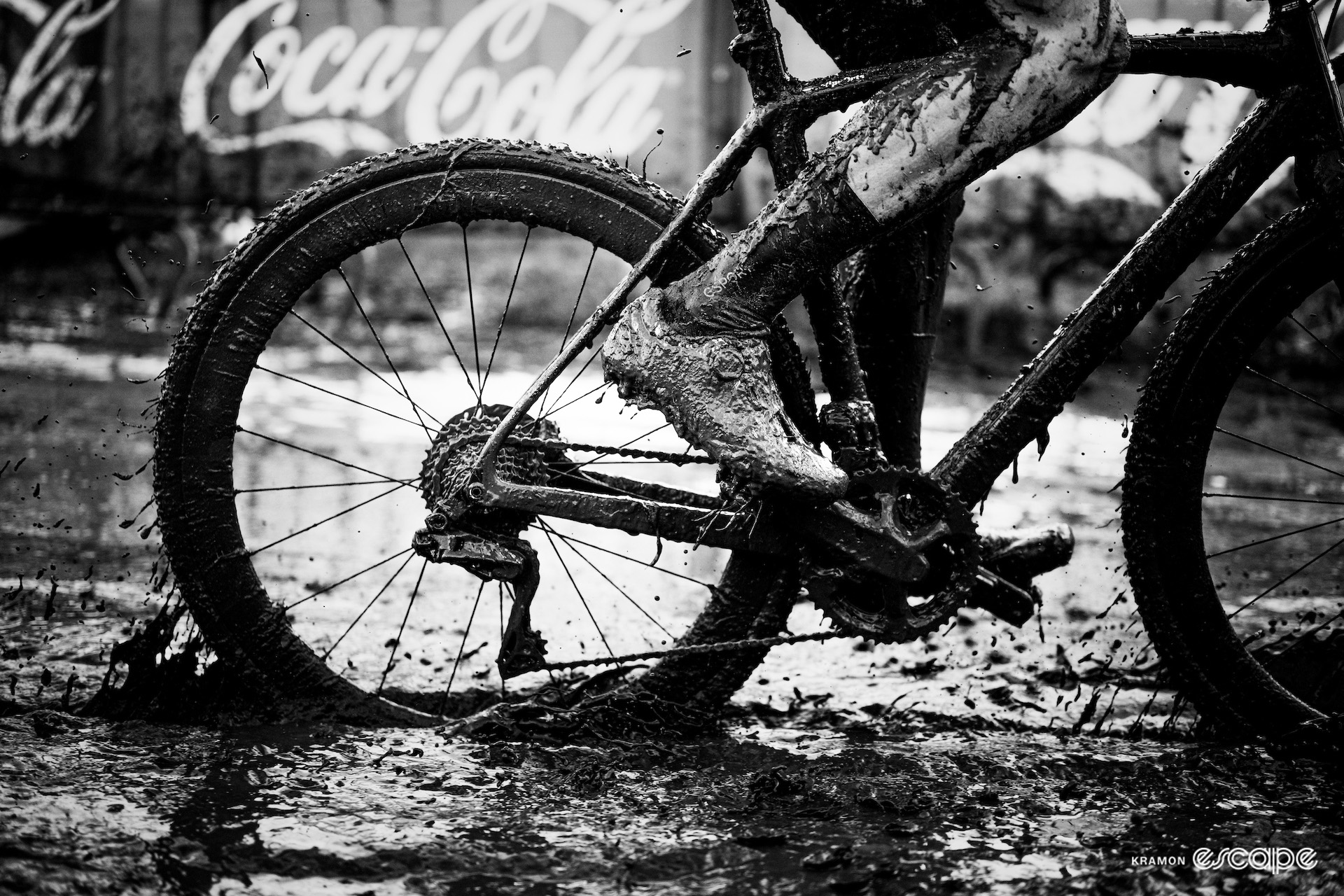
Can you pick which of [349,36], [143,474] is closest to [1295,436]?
[143,474]

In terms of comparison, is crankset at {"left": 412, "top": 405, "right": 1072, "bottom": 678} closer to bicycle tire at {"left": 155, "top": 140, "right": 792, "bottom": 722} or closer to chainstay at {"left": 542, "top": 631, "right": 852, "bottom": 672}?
chainstay at {"left": 542, "top": 631, "right": 852, "bottom": 672}

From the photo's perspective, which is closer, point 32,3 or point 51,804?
point 51,804

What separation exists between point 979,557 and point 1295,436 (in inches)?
214

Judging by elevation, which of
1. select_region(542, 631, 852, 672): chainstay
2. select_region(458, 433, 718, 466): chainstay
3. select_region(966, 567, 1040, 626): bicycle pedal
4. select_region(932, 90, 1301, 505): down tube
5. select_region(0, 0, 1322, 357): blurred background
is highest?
select_region(0, 0, 1322, 357): blurred background

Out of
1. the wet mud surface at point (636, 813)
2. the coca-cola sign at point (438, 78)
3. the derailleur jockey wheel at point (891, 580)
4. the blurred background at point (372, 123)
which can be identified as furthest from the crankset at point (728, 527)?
the coca-cola sign at point (438, 78)

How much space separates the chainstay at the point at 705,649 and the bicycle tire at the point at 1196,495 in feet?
2.32

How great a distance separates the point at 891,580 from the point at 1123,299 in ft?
2.40

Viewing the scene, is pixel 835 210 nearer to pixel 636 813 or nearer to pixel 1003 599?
pixel 1003 599

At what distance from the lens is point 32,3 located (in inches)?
460

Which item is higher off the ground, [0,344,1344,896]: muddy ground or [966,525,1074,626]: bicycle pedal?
[966,525,1074,626]: bicycle pedal

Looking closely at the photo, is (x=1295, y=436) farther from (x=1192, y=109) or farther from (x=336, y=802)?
(x=336, y=802)

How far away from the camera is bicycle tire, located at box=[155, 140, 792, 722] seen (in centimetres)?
230

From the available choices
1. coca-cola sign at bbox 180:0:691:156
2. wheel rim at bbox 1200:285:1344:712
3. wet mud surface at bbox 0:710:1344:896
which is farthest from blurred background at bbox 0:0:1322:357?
wet mud surface at bbox 0:710:1344:896

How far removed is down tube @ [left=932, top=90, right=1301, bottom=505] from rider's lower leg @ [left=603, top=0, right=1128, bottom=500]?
339mm
